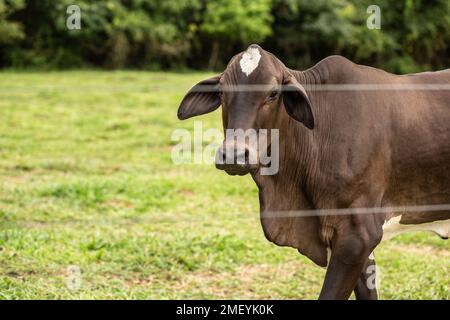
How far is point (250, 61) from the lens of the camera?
243 centimetres

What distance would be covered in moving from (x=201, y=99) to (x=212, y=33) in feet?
48.5

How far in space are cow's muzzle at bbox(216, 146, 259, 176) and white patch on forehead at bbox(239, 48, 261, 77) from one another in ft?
0.95

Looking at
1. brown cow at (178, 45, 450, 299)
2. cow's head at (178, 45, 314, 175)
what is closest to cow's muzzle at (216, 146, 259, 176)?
cow's head at (178, 45, 314, 175)

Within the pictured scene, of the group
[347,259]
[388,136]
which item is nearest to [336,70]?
[388,136]

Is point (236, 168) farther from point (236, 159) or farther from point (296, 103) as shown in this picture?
point (296, 103)

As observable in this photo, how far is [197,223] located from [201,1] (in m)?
13.3

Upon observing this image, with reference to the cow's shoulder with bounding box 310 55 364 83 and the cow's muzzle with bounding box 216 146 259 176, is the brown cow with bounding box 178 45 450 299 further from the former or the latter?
the cow's muzzle with bounding box 216 146 259 176

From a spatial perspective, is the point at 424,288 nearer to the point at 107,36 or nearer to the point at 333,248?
the point at 333,248

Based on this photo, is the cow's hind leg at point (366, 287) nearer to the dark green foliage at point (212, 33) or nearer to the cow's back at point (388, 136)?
the cow's back at point (388, 136)

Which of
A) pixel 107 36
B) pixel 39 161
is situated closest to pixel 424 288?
pixel 39 161

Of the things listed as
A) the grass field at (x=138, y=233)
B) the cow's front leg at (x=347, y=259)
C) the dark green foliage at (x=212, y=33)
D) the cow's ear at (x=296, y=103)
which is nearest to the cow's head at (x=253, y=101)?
the cow's ear at (x=296, y=103)

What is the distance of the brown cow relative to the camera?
248 centimetres
